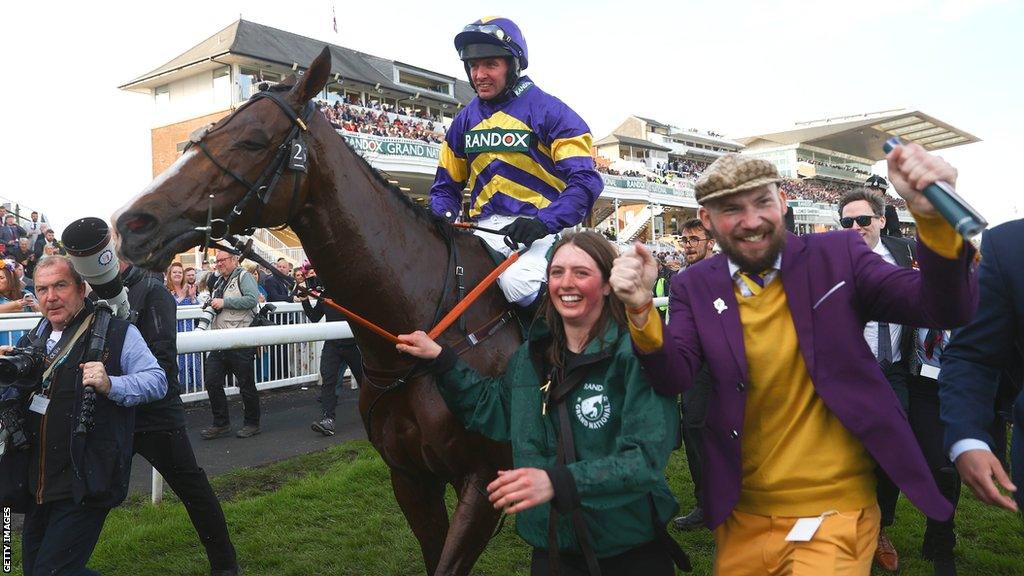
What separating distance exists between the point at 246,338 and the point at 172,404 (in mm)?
822

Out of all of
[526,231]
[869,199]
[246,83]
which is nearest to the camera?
[526,231]

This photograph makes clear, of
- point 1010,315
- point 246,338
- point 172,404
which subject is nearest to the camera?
point 1010,315

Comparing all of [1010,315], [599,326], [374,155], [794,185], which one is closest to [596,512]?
[599,326]

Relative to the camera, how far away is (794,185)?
189 feet

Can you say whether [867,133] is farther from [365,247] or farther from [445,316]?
[365,247]

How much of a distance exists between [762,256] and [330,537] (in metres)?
3.18

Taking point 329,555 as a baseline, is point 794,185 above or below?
above

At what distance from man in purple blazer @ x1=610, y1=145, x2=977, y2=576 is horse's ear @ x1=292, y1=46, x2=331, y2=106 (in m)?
1.41

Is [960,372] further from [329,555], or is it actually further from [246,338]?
[246,338]

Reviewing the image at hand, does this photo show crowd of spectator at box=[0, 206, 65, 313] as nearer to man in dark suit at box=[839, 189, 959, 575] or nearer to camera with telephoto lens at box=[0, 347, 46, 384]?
camera with telephoto lens at box=[0, 347, 46, 384]

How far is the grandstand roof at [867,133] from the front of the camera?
63.0m

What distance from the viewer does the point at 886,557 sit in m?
3.83

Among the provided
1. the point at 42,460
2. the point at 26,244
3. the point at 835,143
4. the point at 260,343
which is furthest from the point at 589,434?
the point at 835,143

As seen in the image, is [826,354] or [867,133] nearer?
[826,354]
